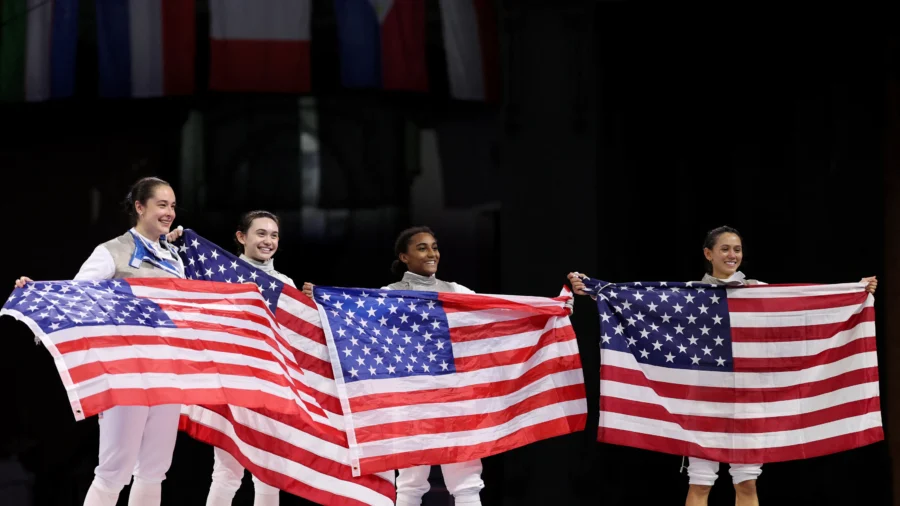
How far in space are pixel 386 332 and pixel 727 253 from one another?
74.4 inches

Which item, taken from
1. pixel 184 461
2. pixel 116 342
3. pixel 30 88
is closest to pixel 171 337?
pixel 116 342

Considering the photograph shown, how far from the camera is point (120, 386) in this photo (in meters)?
4.78

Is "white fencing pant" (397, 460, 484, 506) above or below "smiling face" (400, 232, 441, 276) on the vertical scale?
below

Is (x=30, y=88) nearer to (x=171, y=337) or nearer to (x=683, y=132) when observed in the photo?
(x=171, y=337)

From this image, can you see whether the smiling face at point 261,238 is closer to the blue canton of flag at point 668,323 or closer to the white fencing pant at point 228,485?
the white fencing pant at point 228,485

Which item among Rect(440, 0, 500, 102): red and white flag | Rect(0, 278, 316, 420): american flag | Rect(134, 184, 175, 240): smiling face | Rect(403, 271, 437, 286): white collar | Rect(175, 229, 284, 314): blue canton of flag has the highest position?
Rect(440, 0, 500, 102): red and white flag

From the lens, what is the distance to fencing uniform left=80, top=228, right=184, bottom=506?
192 inches

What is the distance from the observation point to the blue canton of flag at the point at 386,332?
5535 mm

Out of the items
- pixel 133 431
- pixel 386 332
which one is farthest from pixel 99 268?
pixel 386 332

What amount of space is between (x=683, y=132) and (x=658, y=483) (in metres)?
2.39

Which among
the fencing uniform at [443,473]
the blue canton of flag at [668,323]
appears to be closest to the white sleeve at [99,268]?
the fencing uniform at [443,473]

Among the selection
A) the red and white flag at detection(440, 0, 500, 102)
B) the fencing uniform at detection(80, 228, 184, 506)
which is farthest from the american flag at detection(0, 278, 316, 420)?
the red and white flag at detection(440, 0, 500, 102)

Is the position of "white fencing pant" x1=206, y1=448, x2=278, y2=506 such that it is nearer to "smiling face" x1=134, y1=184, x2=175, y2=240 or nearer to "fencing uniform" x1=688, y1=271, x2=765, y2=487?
"smiling face" x1=134, y1=184, x2=175, y2=240

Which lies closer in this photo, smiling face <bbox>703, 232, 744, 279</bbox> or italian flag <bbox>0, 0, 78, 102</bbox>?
smiling face <bbox>703, 232, 744, 279</bbox>
